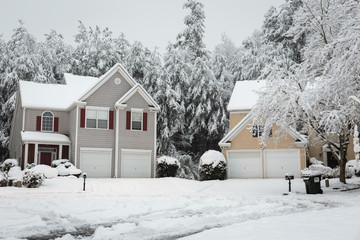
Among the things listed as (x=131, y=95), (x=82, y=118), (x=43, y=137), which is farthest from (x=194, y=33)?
(x=43, y=137)

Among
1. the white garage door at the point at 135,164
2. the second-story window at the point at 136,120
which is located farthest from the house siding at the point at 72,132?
the second-story window at the point at 136,120

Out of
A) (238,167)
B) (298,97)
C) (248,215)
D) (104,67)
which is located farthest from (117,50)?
(248,215)

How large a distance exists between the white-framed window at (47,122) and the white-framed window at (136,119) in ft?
18.7

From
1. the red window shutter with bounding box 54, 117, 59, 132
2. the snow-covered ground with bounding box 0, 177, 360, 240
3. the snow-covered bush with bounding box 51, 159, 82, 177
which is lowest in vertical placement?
the snow-covered ground with bounding box 0, 177, 360, 240

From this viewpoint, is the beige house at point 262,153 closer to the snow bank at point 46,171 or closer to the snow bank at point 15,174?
the snow bank at point 46,171

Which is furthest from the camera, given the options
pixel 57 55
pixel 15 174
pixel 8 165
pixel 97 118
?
pixel 57 55

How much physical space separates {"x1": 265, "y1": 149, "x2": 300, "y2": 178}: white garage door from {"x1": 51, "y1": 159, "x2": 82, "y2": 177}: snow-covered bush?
1195 centimetres

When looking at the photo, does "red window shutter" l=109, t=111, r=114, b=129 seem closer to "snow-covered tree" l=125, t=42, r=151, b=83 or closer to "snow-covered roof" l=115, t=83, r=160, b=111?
"snow-covered roof" l=115, t=83, r=160, b=111

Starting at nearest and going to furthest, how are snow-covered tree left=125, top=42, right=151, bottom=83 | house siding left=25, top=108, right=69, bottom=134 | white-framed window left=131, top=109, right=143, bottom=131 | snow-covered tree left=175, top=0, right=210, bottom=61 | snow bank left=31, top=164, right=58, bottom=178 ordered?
snow bank left=31, top=164, right=58, bottom=178 < house siding left=25, top=108, right=69, bottom=134 < white-framed window left=131, top=109, right=143, bottom=131 < snow-covered tree left=125, top=42, right=151, bottom=83 < snow-covered tree left=175, top=0, right=210, bottom=61

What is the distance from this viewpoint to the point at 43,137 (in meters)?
29.3

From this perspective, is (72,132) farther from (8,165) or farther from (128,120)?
(8,165)

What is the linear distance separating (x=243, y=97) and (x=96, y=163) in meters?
11.6

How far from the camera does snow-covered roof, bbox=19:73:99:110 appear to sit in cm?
3073

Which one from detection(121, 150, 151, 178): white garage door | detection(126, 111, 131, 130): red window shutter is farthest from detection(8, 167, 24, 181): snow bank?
detection(126, 111, 131, 130): red window shutter
